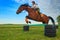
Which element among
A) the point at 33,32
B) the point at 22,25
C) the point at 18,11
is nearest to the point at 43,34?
the point at 33,32

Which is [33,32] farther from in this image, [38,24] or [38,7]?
[38,7]

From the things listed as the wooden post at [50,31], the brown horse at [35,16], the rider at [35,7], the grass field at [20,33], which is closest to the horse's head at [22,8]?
the brown horse at [35,16]

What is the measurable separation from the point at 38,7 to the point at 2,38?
93 cm

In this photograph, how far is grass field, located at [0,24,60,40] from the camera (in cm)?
339

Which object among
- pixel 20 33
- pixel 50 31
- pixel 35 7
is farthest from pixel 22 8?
pixel 50 31

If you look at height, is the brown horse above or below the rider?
below

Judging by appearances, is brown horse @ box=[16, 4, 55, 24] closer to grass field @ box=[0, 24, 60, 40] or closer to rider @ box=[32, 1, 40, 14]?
rider @ box=[32, 1, 40, 14]

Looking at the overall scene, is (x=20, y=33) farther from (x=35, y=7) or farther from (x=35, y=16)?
(x=35, y=7)

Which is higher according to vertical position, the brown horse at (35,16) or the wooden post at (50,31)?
the brown horse at (35,16)

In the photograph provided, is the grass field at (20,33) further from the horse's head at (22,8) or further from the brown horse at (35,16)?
the horse's head at (22,8)

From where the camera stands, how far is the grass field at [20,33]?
3395 millimetres

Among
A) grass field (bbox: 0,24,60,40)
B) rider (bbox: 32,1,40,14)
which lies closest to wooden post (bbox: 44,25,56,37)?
grass field (bbox: 0,24,60,40)

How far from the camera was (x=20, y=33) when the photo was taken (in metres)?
3.47

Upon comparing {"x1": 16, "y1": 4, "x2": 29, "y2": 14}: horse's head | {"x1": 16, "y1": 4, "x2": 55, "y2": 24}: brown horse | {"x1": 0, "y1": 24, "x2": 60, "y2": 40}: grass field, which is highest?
{"x1": 16, "y1": 4, "x2": 29, "y2": 14}: horse's head
